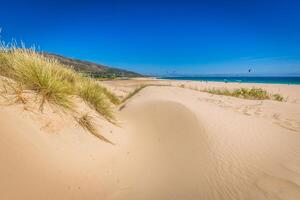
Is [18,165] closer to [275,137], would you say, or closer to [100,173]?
[100,173]

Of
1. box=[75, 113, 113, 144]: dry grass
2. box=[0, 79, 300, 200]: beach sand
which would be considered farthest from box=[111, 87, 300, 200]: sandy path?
box=[75, 113, 113, 144]: dry grass

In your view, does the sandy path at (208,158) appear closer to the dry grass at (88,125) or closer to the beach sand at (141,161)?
the beach sand at (141,161)

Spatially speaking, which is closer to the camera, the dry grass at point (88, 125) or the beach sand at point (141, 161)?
the beach sand at point (141, 161)

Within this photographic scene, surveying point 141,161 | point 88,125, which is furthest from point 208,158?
point 88,125

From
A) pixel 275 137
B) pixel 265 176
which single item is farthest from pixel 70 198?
pixel 275 137

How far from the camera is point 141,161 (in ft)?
10.3

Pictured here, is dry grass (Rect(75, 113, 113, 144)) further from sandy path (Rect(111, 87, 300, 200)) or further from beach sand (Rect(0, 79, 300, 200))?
sandy path (Rect(111, 87, 300, 200))

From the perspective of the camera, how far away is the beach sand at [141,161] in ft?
6.62

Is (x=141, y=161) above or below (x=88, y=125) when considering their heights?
below

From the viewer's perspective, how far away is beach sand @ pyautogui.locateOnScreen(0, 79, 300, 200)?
2.02m

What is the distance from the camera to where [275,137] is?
13.6 ft

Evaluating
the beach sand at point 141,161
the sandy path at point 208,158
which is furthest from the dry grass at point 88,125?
the sandy path at point 208,158

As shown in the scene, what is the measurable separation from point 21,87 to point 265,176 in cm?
344

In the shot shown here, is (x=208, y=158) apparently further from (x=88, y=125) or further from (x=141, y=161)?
(x=88, y=125)
